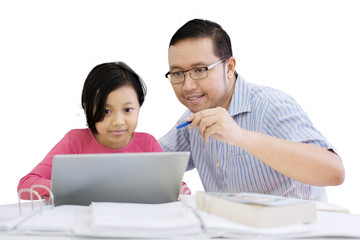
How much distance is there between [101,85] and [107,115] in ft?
0.42

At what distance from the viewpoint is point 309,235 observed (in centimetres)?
80

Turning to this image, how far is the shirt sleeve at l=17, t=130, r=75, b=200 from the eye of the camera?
52.5 inches

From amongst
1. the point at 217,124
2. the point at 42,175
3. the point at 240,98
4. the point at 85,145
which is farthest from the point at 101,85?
the point at 240,98

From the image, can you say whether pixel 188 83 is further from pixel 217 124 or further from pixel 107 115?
pixel 217 124

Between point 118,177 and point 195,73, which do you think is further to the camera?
point 195,73

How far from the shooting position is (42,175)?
1473 mm

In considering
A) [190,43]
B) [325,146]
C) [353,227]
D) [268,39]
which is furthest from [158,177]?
[268,39]

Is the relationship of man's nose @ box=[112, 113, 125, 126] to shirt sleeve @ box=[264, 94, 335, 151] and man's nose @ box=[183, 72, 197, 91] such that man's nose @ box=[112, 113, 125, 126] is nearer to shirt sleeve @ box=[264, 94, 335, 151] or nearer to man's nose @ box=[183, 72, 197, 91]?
man's nose @ box=[183, 72, 197, 91]

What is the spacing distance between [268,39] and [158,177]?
86.2 inches

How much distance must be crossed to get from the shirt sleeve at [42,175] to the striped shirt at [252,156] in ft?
2.29

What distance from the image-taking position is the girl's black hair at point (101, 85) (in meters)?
1.59

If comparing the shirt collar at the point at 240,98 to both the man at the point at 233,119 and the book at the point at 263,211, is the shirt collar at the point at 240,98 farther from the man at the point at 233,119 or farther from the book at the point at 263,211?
the book at the point at 263,211

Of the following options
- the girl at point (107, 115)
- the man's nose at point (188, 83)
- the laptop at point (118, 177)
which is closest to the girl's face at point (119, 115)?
the girl at point (107, 115)

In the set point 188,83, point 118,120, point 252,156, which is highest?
point 188,83
